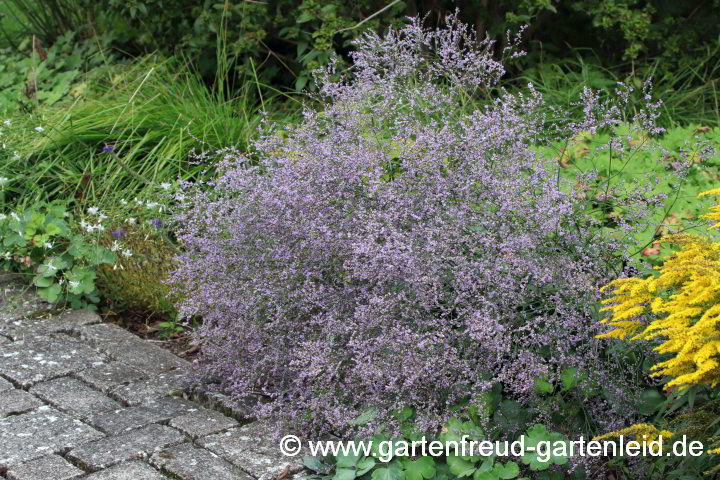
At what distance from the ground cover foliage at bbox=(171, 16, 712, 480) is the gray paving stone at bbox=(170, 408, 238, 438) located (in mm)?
108

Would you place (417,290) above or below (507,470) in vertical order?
above

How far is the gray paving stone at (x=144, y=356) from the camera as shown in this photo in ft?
11.3

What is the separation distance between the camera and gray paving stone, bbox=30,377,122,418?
3.10 meters

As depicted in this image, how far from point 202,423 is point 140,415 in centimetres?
23

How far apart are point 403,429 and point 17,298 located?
88.2 inches

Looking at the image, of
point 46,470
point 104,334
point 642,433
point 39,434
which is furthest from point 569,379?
point 104,334

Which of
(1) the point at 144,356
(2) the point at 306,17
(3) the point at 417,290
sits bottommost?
(1) the point at 144,356

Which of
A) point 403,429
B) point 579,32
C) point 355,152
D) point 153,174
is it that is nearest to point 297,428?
point 403,429

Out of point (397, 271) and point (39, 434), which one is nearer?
point (397, 271)

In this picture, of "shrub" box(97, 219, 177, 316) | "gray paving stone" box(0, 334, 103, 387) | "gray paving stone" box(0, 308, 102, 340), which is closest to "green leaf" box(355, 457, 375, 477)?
"gray paving stone" box(0, 334, 103, 387)

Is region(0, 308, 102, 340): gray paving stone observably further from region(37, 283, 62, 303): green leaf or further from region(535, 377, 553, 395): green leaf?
region(535, 377, 553, 395): green leaf

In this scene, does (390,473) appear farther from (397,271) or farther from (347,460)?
(397,271)

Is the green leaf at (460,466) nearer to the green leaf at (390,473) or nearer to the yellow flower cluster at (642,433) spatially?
the green leaf at (390,473)

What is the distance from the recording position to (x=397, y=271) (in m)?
2.67
